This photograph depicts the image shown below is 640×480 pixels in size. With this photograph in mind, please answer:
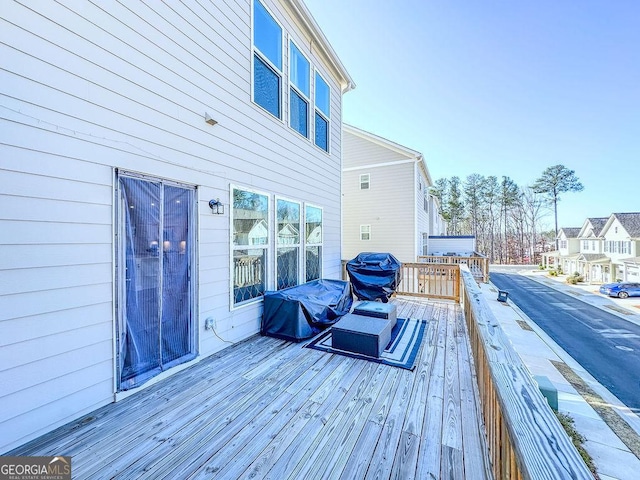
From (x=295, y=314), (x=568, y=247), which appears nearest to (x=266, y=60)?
(x=295, y=314)

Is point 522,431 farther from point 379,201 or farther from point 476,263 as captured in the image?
point 476,263

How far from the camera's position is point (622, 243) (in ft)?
70.4

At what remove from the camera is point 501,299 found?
11.4 metres

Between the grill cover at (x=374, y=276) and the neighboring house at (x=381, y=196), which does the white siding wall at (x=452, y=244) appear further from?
the grill cover at (x=374, y=276)

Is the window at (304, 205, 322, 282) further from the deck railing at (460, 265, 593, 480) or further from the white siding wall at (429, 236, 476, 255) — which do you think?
the white siding wall at (429, 236, 476, 255)

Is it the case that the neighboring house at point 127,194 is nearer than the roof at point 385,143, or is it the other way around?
the neighboring house at point 127,194

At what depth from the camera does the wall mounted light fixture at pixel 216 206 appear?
3.13m

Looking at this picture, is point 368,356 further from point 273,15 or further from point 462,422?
point 273,15

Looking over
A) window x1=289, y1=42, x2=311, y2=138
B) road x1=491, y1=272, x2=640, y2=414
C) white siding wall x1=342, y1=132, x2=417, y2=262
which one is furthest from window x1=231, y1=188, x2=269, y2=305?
road x1=491, y1=272, x2=640, y2=414

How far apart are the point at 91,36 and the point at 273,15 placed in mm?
3024

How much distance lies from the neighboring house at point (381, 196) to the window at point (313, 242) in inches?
244

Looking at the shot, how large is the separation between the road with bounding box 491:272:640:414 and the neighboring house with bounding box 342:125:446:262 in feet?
21.1

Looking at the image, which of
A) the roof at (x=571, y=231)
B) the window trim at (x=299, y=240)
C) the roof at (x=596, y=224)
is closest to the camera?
the window trim at (x=299, y=240)

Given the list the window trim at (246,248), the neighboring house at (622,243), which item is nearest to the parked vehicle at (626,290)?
the neighboring house at (622,243)
